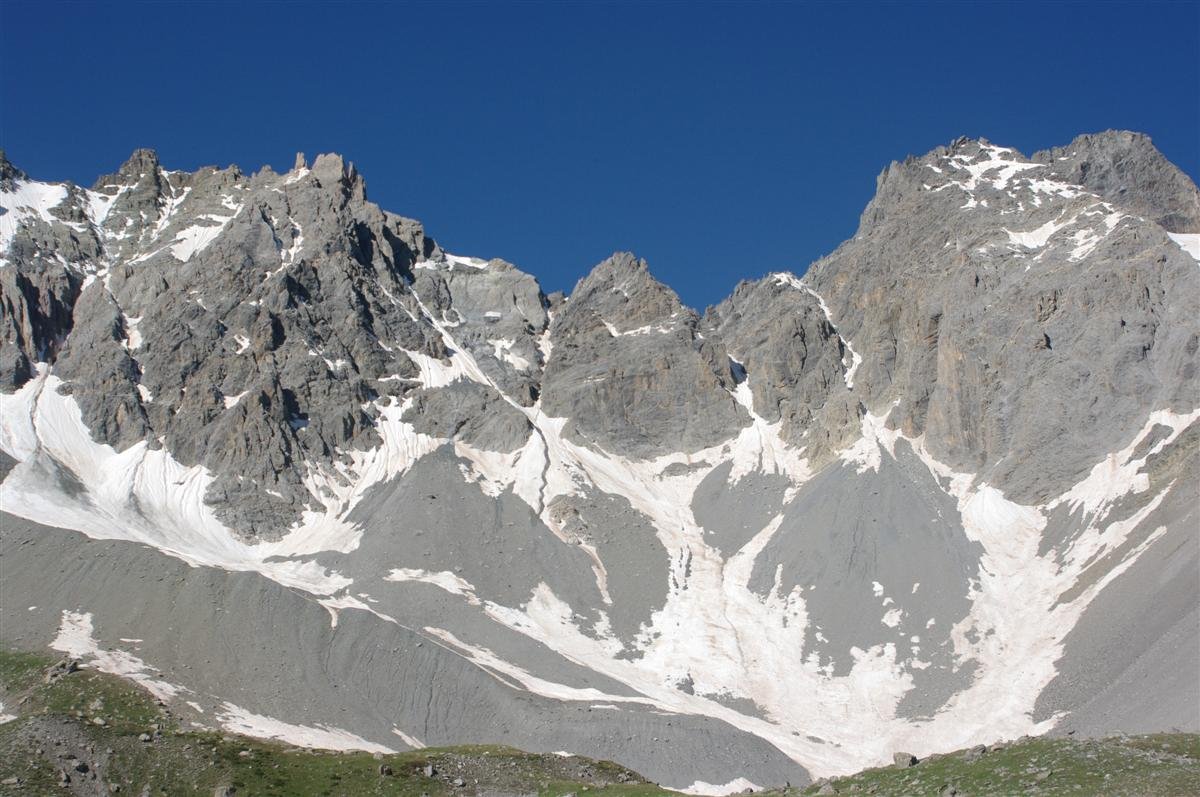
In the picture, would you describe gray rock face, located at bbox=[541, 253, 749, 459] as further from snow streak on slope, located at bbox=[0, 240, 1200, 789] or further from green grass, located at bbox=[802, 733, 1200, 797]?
green grass, located at bbox=[802, 733, 1200, 797]

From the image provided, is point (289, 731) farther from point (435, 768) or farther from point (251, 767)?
point (435, 768)

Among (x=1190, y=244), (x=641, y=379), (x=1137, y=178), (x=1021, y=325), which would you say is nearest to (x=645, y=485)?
(x=641, y=379)

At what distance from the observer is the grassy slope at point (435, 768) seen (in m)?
41.0

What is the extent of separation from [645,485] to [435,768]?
341 ft

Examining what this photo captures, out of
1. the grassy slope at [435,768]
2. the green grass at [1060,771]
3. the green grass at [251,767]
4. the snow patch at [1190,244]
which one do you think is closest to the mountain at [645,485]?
the snow patch at [1190,244]

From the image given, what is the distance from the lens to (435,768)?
5491 centimetres

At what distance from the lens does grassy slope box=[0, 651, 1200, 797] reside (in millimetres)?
41000

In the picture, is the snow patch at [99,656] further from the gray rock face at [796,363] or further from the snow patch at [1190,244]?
the snow patch at [1190,244]

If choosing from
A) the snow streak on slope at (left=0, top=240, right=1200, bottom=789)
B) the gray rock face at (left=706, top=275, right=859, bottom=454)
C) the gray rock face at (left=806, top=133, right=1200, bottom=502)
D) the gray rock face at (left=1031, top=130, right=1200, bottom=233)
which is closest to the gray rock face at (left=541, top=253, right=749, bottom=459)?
the snow streak on slope at (left=0, top=240, right=1200, bottom=789)

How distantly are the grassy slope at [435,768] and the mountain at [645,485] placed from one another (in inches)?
961

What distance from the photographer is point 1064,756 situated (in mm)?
43188

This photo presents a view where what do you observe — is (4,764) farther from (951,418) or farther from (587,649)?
(951,418)

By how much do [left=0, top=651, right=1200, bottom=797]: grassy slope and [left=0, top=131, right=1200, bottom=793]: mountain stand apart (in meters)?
24.4

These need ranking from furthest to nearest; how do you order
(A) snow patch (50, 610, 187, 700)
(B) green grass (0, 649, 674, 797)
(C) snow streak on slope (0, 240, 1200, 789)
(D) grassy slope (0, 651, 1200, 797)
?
(C) snow streak on slope (0, 240, 1200, 789)
(A) snow patch (50, 610, 187, 700)
(B) green grass (0, 649, 674, 797)
(D) grassy slope (0, 651, 1200, 797)
